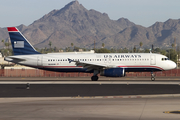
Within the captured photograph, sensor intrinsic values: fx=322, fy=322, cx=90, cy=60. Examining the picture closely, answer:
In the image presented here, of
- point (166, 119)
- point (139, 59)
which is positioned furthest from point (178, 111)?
point (139, 59)

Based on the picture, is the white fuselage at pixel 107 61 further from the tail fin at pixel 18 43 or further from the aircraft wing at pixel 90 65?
the tail fin at pixel 18 43

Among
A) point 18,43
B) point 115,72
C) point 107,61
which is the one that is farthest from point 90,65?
point 18,43

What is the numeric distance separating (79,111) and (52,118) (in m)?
2.59

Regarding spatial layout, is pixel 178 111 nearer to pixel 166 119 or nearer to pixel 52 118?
pixel 166 119

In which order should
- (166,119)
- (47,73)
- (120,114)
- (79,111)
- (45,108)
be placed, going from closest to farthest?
(166,119) < (120,114) < (79,111) < (45,108) < (47,73)

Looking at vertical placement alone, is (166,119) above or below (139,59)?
Result: below

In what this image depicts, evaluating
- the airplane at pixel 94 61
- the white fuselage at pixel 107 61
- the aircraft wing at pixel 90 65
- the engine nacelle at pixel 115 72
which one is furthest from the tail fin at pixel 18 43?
the engine nacelle at pixel 115 72

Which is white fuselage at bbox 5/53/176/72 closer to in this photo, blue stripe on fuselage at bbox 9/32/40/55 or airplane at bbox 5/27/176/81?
airplane at bbox 5/27/176/81

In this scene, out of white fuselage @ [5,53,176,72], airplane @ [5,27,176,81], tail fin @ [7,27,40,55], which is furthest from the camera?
tail fin @ [7,27,40,55]

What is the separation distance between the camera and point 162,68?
48156mm

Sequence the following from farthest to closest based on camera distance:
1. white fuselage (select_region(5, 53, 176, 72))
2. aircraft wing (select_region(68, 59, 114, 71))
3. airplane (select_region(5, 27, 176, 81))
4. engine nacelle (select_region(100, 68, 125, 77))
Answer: white fuselage (select_region(5, 53, 176, 72)) < airplane (select_region(5, 27, 176, 81)) < aircraft wing (select_region(68, 59, 114, 71)) < engine nacelle (select_region(100, 68, 125, 77))

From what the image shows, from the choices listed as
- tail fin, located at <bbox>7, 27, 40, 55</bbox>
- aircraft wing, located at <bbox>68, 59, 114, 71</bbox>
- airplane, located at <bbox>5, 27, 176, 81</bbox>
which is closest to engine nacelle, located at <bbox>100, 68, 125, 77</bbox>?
airplane, located at <bbox>5, 27, 176, 81</bbox>

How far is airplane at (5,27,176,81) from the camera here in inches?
1871

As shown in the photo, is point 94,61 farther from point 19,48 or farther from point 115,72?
point 19,48
